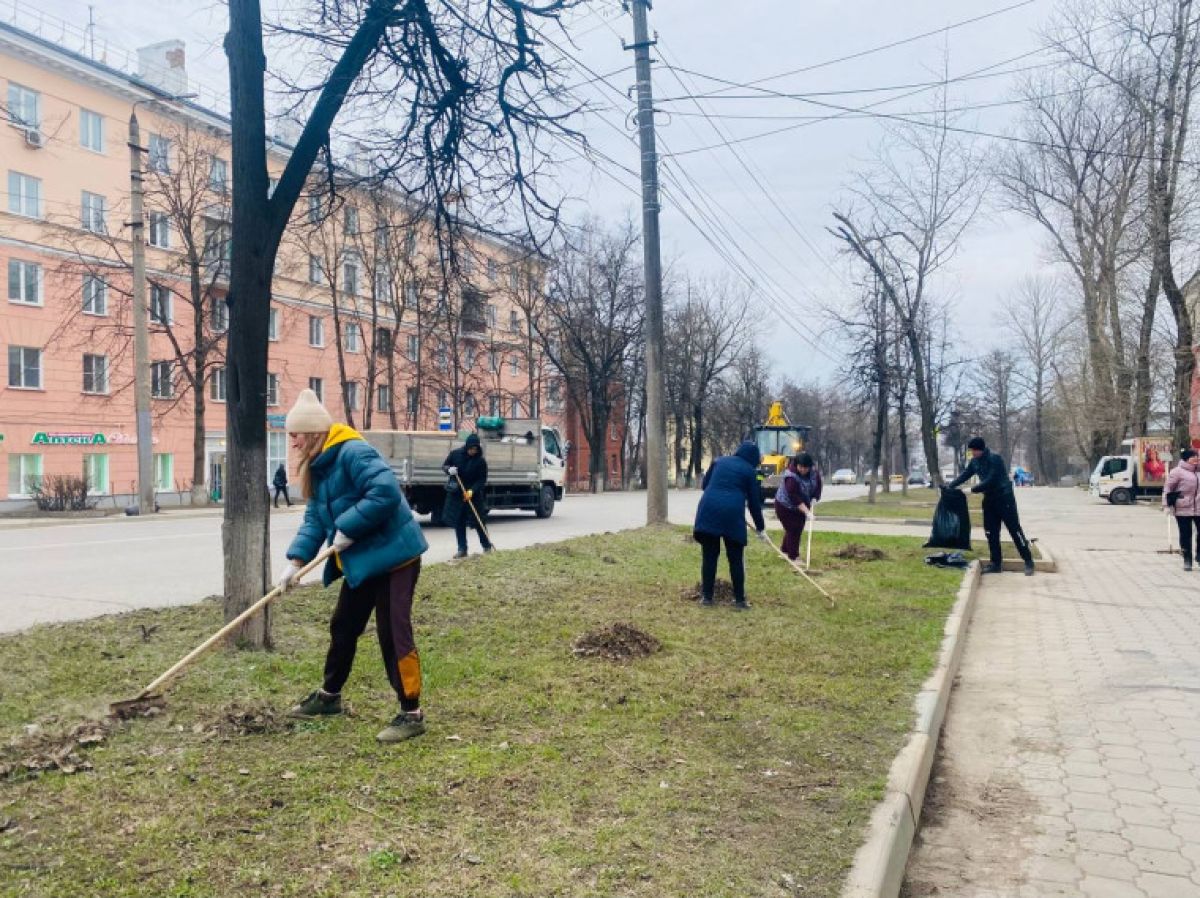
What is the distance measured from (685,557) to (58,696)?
27.6 feet

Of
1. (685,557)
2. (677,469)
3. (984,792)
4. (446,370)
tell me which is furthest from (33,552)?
(677,469)

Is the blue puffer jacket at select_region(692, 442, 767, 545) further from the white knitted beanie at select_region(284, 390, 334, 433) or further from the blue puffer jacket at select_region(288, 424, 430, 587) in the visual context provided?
the white knitted beanie at select_region(284, 390, 334, 433)

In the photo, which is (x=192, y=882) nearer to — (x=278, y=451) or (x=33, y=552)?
(x=33, y=552)

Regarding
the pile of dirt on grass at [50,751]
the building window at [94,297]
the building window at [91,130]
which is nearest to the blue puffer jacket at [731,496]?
the pile of dirt on grass at [50,751]

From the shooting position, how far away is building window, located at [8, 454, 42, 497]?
31219 mm

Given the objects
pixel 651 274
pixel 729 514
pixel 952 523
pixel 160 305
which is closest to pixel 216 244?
pixel 160 305

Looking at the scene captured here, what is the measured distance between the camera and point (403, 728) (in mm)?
4426

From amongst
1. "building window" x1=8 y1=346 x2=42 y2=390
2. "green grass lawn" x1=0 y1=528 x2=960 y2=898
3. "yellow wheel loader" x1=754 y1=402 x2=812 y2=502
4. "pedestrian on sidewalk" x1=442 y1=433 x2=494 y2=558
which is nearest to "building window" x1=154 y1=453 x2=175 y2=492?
"building window" x1=8 y1=346 x2=42 y2=390

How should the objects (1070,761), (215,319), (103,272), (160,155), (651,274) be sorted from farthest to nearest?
(215,319), (103,272), (160,155), (651,274), (1070,761)

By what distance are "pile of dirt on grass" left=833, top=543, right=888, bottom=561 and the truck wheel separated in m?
9.76

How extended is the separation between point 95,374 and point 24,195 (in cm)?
654

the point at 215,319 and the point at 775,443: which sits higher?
the point at 215,319

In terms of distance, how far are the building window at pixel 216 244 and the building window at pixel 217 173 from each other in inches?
40.9

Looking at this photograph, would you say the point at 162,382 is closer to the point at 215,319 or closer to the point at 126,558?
the point at 215,319
